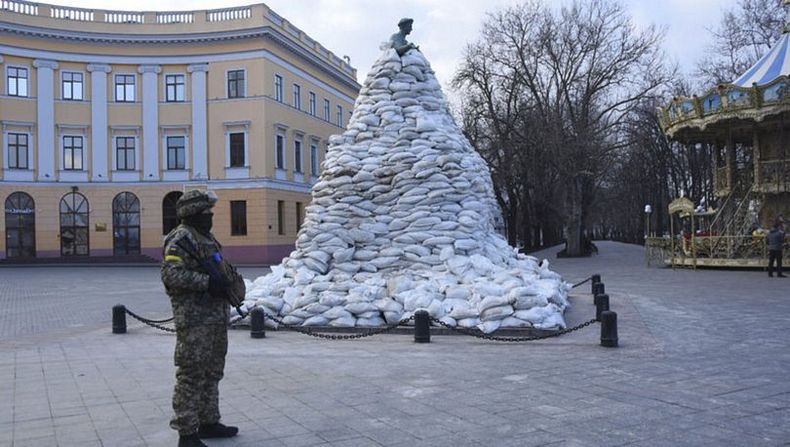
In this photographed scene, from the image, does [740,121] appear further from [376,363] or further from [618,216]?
[618,216]

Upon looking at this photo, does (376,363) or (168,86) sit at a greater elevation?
(168,86)

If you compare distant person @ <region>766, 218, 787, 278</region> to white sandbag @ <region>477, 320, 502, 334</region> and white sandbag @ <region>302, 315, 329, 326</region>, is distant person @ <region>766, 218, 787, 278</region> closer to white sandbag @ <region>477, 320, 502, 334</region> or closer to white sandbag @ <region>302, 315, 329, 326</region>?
white sandbag @ <region>477, 320, 502, 334</region>

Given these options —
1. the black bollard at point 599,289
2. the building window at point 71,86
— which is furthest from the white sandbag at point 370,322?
the building window at point 71,86

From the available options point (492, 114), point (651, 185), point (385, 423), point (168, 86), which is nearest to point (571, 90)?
point (492, 114)

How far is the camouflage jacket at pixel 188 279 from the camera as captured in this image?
465 cm

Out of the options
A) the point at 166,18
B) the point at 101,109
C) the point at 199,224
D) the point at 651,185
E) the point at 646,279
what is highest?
the point at 166,18

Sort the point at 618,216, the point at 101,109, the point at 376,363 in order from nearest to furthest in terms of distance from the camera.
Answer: the point at 376,363 < the point at 101,109 < the point at 618,216

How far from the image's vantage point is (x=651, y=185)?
177 feet

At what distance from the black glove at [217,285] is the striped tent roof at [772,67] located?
24661 mm

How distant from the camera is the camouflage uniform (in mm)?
4660

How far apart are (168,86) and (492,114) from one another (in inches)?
749

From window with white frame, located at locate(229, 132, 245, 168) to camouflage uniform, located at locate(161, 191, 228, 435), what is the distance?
110 ft

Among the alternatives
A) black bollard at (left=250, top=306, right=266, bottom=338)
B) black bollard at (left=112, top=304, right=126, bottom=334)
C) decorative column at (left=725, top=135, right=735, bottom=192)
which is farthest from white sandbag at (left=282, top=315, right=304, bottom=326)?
decorative column at (left=725, top=135, right=735, bottom=192)

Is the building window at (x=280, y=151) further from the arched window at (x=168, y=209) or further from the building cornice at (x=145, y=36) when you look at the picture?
the arched window at (x=168, y=209)
